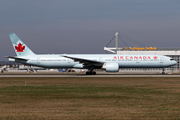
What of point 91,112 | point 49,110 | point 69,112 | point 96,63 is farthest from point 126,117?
point 96,63

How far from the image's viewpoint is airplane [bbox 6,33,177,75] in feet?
169

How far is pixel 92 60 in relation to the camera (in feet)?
172

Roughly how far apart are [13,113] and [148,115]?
673 cm

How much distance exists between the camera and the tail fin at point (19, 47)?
55.7 metres

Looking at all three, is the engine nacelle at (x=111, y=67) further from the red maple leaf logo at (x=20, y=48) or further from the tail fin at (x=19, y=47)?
the red maple leaf logo at (x=20, y=48)

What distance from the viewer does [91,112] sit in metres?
13.5

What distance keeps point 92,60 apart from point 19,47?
52.4 feet

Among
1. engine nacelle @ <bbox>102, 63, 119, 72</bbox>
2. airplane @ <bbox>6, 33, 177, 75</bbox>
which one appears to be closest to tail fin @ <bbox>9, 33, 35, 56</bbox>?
airplane @ <bbox>6, 33, 177, 75</bbox>

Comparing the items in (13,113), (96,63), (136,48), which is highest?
(136,48)

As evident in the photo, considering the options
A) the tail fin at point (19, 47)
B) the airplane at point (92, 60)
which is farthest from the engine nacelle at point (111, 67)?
the tail fin at point (19, 47)

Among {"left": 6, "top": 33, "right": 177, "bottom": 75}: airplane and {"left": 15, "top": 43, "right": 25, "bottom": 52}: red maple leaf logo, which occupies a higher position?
{"left": 15, "top": 43, "right": 25, "bottom": 52}: red maple leaf logo

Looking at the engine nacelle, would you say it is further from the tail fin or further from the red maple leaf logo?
the red maple leaf logo

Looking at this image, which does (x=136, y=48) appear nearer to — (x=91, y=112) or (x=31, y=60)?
(x=31, y=60)

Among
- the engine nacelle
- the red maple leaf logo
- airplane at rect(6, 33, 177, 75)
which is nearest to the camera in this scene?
the engine nacelle
